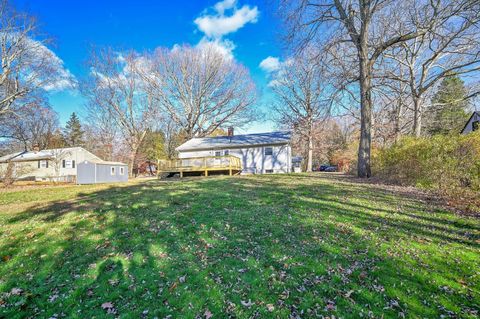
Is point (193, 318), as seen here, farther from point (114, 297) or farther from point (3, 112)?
point (3, 112)

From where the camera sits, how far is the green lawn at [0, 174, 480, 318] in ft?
9.68

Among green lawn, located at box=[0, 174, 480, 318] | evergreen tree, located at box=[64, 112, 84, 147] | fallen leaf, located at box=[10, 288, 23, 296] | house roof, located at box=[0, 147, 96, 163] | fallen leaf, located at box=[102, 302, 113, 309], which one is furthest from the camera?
evergreen tree, located at box=[64, 112, 84, 147]

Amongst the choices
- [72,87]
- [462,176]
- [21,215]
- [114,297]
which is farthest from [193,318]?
[72,87]

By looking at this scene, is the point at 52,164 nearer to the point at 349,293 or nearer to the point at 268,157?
the point at 268,157

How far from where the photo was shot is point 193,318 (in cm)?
281

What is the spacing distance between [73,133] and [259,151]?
147ft

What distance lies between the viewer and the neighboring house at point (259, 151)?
2261cm

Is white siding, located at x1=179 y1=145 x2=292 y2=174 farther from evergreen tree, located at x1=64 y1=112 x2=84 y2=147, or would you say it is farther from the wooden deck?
evergreen tree, located at x1=64 y1=112 x2=84 y2=147

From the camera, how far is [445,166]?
779 centimetres

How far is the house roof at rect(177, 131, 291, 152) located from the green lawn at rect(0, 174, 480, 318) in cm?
1651

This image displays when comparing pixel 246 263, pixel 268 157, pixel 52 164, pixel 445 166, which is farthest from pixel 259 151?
pixel 52 164

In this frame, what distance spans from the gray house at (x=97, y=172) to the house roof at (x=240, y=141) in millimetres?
8068

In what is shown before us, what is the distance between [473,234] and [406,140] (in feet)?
25.0

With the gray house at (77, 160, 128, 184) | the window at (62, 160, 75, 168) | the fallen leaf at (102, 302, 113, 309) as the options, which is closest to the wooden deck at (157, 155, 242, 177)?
the gray house at (77, 160, 128, 184)
